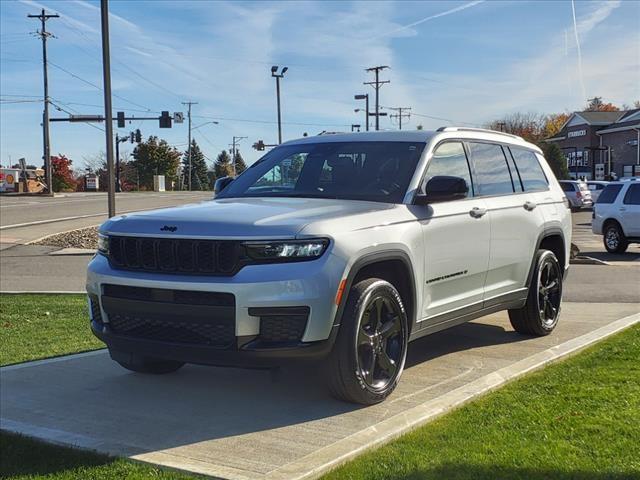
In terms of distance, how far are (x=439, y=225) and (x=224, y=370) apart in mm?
2083

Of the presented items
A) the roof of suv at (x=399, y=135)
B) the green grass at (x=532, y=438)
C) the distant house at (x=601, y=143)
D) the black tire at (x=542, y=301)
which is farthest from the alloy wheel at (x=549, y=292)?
the distant house at (x=601, y=143)

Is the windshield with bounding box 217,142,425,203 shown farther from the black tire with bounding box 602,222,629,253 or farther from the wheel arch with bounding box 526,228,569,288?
the black tire with bounding box 602,222,629,253

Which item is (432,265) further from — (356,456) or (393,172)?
(356,456)

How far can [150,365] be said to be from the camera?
5609mm

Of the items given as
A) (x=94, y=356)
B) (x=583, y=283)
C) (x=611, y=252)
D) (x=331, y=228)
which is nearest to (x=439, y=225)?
(x=331, y=228)

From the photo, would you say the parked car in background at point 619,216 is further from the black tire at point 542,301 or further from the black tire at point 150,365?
the black tire at point 150,365

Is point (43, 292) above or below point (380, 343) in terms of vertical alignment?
below

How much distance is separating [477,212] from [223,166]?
131 metres

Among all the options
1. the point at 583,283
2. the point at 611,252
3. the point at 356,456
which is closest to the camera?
the point at 356,456

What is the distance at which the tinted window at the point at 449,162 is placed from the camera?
5586 millimetres

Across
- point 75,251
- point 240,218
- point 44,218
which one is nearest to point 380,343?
point 240,218

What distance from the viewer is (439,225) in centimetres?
531

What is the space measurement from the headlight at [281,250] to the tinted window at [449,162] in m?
1.52

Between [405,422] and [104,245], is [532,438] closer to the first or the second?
[405,422]
